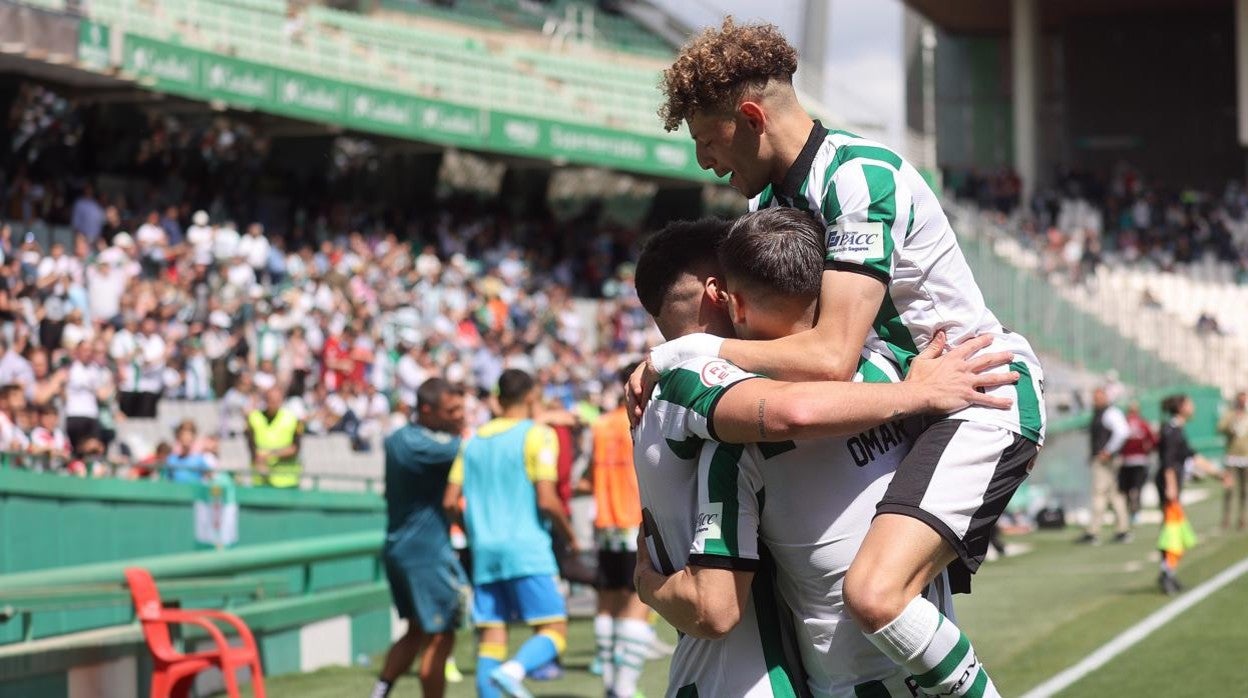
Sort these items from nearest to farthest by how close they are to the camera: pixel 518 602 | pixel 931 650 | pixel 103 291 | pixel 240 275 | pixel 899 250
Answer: pixel 931 650 < pixel 899 250 < pixel 518 602 < pixel 103 291 < pixel 240 275

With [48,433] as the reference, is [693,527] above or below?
above

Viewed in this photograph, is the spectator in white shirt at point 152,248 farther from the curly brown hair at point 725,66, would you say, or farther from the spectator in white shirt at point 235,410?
the curly brown hair at point 725,66

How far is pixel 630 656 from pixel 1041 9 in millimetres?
48247

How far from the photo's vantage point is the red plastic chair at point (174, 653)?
27.5ft

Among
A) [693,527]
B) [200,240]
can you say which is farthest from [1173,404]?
[693,527]

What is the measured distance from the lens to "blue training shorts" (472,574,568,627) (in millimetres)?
9023

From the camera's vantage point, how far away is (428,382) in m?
9.61

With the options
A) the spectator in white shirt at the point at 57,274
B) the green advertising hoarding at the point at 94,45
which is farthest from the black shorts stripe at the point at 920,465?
the green advertising hoarding at the point at 94,45

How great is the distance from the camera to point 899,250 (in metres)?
4.04

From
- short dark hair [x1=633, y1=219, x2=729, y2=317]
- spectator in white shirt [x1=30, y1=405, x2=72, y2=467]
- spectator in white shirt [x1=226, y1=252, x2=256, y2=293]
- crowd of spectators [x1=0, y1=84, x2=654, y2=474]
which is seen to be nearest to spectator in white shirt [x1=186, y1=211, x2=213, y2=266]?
crowd of spectators [x1=0, y1=84, x2=654, y2=474]

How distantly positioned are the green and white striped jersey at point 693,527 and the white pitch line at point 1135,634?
226 inches

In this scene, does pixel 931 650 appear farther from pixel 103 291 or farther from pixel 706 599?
pixel 103 291

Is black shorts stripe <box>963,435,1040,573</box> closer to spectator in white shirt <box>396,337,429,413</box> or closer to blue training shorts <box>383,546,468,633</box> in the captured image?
blue training shorts <box>383,546,468,633</box>

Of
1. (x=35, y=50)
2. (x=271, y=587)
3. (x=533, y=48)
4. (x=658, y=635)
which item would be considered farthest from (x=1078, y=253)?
(x=271, y=587)
